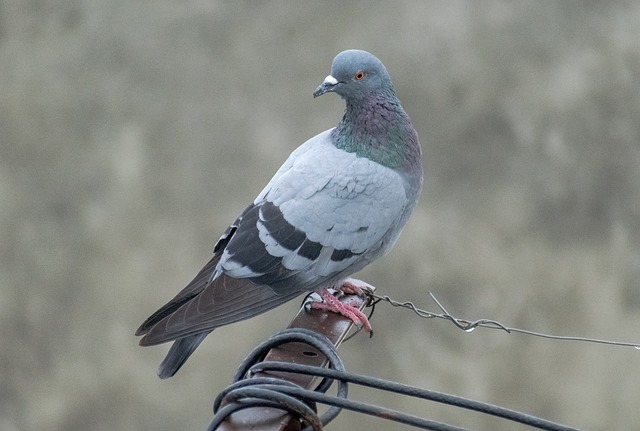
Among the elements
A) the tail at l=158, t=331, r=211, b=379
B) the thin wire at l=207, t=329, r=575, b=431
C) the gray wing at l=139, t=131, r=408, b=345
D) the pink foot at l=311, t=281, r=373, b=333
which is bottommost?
the thin wire at l=207, t=329, r=575, b=431

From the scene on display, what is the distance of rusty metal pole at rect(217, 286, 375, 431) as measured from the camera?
110cm

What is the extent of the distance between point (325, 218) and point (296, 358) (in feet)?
1.92

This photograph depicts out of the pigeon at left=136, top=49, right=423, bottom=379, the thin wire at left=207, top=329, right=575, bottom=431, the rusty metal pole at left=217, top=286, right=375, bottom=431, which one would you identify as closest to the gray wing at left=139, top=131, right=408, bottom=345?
the pigeon at left=136, top=49, right=423, bottom=379

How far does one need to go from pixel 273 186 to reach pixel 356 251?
25 centimetres

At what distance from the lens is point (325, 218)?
6.10 ft

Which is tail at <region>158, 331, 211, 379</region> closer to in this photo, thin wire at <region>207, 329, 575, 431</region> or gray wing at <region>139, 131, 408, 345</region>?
gray wing at <region>139, 131, 408, 345</region>

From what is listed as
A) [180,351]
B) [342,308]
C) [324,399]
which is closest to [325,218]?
[342,308]

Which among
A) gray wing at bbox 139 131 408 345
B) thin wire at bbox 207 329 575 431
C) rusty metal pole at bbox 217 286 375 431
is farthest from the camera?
gray wing at bbox 139 131 408 345

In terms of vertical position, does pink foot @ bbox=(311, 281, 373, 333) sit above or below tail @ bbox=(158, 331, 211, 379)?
above

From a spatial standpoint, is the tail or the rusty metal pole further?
the tail

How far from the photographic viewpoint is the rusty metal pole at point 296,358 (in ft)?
3.61

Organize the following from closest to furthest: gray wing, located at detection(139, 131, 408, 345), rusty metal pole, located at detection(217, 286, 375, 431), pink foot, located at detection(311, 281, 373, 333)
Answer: rusty metal pole, located at detection(217, 286, 375, 431)
pink foot, located at detection(311, 281, 373, 333)
gray wing, located at detection(139, 131, 408, 345)

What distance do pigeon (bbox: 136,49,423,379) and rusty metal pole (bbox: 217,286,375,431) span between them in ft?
0.22

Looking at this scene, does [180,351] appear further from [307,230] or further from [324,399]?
[324,399]
